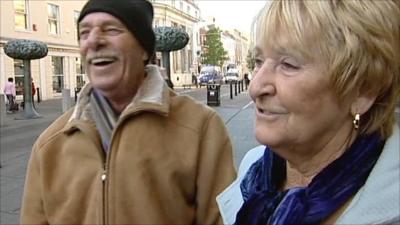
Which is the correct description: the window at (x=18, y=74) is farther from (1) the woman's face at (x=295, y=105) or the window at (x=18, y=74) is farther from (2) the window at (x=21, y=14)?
(1) the woman's face at (x=295, y=105)

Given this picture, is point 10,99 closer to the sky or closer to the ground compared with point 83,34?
closer to the ground

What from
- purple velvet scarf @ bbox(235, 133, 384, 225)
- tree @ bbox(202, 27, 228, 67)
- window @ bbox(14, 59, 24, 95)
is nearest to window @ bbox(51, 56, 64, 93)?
window @ bbox(14, 59, 24, 95)

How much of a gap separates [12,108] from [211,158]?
1885 centimetres

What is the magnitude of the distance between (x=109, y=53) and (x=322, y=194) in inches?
43.6

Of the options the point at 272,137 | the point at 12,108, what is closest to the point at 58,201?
the point at 272,137

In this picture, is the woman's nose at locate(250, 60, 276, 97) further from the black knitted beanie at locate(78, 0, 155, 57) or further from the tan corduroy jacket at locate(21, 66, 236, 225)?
the black knitted beanie at locate(78, 0, 155, 57)

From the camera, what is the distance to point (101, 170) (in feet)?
6.20

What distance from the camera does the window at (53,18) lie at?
30109 millimetres

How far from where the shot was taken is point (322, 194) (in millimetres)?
1175

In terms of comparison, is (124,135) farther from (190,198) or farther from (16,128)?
(16,128)

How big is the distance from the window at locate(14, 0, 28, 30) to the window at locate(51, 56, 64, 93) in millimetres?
3335

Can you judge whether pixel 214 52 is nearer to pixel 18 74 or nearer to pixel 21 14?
pixel 21 14

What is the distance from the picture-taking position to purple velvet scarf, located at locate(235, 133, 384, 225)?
1157 millimetres

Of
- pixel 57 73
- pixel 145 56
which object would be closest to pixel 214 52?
pixel 57 73
